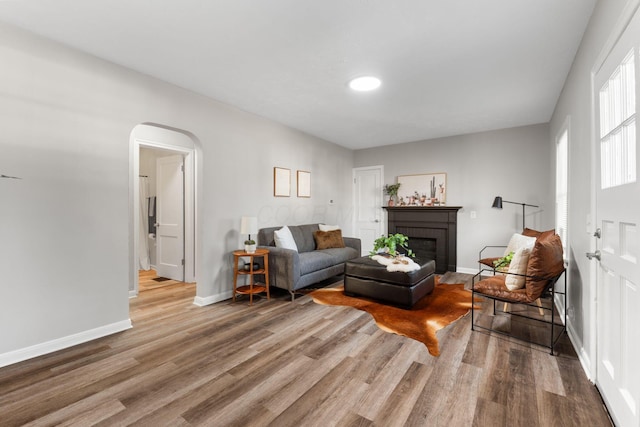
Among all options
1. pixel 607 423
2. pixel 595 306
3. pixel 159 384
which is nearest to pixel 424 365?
pixel 607 423

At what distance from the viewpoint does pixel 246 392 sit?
6.10 feet

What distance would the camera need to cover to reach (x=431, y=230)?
5.54 metres

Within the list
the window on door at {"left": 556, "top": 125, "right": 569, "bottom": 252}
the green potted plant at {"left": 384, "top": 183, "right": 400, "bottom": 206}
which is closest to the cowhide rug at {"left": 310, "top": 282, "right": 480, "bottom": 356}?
the window on door at {"left": 556, "top": 125, "right": 569, "bottom": 252}

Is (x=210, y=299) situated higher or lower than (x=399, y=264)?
lower

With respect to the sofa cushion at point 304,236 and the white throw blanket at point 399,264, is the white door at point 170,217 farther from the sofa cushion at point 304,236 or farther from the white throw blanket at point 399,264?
the white throw blanket at point 399,264

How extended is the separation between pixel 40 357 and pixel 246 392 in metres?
1.77

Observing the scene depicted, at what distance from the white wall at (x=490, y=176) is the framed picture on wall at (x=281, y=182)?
8.39ft

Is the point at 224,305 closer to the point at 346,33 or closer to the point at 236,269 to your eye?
the point at 236,269

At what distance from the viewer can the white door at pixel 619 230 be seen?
1.33m

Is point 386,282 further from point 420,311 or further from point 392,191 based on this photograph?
point 392,191

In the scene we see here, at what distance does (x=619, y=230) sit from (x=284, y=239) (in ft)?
11.0

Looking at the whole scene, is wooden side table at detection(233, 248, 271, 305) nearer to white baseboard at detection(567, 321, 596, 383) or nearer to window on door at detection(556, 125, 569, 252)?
white baseboard at detection(567, 321, 596, 383)

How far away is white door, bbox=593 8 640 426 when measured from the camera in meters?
1.33

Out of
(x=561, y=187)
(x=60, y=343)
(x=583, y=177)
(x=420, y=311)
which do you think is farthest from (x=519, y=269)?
(x=60, y=343)
